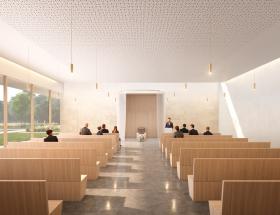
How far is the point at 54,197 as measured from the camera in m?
4.67

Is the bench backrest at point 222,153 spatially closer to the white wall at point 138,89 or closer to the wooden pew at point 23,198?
the wooden pew at point 23,198

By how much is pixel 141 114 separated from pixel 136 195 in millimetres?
13603

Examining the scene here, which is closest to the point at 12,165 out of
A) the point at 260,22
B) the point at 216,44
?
the point at 260,22

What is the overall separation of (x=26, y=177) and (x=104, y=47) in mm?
4552

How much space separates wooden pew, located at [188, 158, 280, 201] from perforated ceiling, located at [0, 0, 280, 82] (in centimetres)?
257

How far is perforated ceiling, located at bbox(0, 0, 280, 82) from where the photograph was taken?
480 cm

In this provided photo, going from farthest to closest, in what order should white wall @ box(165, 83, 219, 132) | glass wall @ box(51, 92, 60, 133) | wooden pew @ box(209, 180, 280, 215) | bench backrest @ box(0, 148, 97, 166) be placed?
white wall @ box(165, 83, 219, 132), glass wall @ box(51, 92, 60, 133), bench backrest @ box(0, 148, 97, 166), wooden pew @ box(209, 180, 280, 215)

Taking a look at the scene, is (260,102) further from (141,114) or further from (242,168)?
(141,114)

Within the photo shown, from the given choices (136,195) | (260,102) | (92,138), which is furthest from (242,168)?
(260,102)

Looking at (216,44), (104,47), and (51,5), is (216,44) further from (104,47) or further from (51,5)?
(51,5)

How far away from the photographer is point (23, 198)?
295cm

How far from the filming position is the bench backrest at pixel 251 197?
9.25 ft

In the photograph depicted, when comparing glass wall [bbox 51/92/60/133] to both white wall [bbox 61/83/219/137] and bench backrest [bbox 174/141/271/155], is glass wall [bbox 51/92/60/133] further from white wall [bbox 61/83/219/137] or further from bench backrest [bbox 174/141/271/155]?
→ bench backrest [bbox 174/141/271/155]

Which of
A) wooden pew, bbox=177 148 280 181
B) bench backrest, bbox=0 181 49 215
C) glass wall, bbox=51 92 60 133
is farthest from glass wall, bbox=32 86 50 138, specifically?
bench backrest, bbox=0 181 49 215
